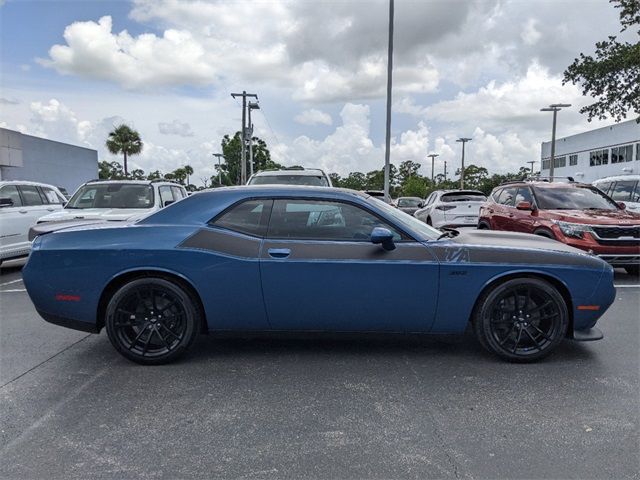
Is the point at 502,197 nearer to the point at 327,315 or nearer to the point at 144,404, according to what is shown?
the point at 327,315

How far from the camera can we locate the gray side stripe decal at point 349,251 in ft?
13.1

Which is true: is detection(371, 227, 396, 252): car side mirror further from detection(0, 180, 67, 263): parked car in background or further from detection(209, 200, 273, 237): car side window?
detection(0, 180, 67, 263): parked car in background

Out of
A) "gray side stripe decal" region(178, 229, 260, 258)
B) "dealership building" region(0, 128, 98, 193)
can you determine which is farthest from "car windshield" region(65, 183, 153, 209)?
"dealership building" region(0, 128, 98, 193)

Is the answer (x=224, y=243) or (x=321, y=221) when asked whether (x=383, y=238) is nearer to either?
(x=321, y=221)

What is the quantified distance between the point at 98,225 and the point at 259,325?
171 centimetres

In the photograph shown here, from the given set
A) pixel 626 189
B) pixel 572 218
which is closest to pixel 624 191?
pixel 626 189

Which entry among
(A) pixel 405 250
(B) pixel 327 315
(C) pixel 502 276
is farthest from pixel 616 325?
(B) pixel 327 315

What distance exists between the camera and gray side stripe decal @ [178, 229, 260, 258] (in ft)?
13.3

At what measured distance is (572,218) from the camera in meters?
7.86

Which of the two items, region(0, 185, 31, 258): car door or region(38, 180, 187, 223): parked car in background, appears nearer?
region(38, 180, 187, 223): parked car in background

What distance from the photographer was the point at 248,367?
4102mm

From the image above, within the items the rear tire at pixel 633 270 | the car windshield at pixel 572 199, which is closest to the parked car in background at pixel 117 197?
the car windshield at pixel 572 199

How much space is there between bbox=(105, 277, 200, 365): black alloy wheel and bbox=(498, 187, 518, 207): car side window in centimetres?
765

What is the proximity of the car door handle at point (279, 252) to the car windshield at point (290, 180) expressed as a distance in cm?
544
